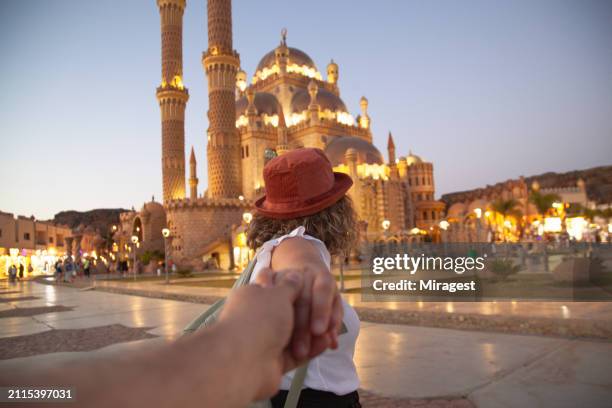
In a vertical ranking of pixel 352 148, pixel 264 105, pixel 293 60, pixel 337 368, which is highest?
pixel 293 60

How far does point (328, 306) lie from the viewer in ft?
2.27

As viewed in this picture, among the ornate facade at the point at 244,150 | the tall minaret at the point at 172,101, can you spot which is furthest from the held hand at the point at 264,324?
the tall minaret at the point at 172,101

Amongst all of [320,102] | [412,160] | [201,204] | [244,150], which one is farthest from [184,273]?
[412,160]

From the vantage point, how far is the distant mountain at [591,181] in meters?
69.1

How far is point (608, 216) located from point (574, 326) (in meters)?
44.0

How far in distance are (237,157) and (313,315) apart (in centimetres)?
3732

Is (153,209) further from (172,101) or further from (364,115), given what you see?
(364,115)

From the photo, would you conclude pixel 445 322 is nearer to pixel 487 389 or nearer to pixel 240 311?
pixel 487 389

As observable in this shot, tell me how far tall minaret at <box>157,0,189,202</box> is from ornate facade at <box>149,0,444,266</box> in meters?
0.08

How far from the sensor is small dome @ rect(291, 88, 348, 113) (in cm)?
4481

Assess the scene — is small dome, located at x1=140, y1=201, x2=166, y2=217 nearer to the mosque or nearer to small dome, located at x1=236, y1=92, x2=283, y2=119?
the mosque

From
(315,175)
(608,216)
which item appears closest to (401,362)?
(315,175)

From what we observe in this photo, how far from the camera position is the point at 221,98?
35.4 metres

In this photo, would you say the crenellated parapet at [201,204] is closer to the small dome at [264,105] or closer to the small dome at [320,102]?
Answer: the small dome at [264,105]
